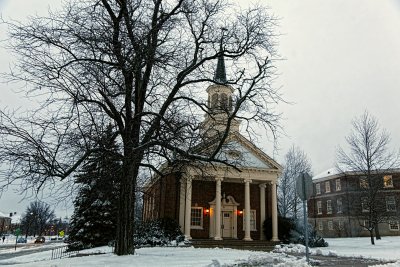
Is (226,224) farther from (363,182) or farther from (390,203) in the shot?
(390,203)

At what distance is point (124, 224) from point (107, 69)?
213 inches

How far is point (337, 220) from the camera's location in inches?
2007

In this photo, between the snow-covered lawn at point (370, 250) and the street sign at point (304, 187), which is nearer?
the street sign at point (304, 187)

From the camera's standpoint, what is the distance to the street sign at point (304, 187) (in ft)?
31.1

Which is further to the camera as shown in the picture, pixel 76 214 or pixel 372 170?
pixel 372 170

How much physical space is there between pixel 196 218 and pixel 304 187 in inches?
787

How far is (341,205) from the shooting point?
50.0 meters

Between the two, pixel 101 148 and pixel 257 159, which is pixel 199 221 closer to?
pixel 257 159

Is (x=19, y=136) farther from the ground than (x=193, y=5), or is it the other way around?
(x=193, y=5)

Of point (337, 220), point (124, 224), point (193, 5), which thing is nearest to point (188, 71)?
point (193, 5)

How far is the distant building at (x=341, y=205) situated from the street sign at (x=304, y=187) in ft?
117

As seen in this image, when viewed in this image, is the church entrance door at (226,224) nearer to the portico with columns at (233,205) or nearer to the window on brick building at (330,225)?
the portico with columns at (233,205)

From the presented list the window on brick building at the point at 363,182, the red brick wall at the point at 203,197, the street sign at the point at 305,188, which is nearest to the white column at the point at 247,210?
the red brick wall at the point at 203,197

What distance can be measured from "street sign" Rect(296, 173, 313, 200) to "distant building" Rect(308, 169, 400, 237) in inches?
1409
